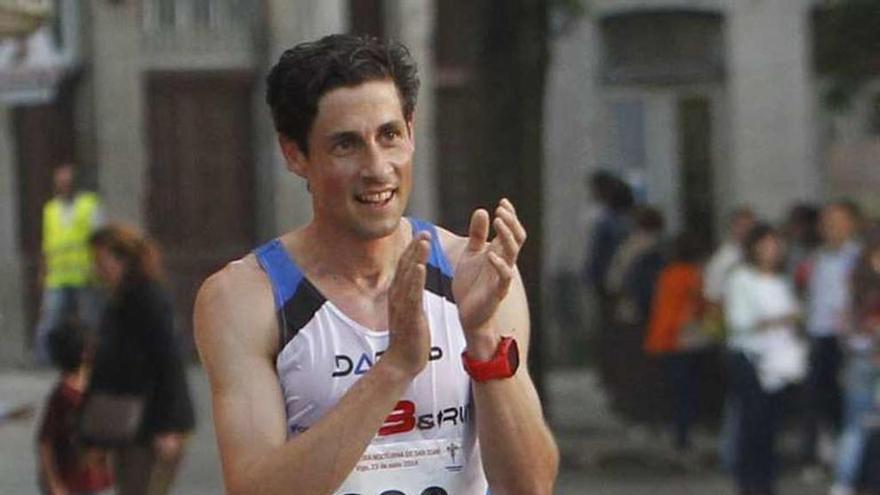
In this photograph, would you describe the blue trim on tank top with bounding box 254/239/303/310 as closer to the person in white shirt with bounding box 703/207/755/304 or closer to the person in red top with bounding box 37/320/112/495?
the person in red top with bounding box 37/320/112/495

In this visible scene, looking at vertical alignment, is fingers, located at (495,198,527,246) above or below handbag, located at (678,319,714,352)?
above

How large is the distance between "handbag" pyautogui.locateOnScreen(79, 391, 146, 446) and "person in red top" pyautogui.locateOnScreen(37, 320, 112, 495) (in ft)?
0.30

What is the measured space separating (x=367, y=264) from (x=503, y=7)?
1155cm

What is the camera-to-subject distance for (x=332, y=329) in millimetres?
4117

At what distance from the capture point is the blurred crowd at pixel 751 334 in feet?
41.8

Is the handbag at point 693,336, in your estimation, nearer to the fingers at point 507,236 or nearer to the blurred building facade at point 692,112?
the blurred building facade at point 692,112

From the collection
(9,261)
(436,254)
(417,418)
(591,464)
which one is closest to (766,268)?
(591,464)

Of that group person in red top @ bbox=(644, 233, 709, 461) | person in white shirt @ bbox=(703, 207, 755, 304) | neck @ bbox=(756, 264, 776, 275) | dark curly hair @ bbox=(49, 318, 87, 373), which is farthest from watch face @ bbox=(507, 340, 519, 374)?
person in red top @ bbox=(644, 233, 709, 461)

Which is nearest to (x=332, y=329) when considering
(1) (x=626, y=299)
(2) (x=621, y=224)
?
(1) (x=626, y=299)

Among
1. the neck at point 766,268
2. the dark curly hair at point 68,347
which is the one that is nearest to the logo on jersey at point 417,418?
the dark curly hair at point 68,347

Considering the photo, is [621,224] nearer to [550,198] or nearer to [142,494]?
[550,198]

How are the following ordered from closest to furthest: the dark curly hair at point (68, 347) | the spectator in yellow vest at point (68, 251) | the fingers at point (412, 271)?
the fingers at point (412, 271)
the dark curly hair at point (68, 347)
the spectator in yellow vest at point (68, 251)

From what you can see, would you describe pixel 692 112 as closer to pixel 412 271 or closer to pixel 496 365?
pixel 496 365

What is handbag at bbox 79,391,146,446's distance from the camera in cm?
1016
